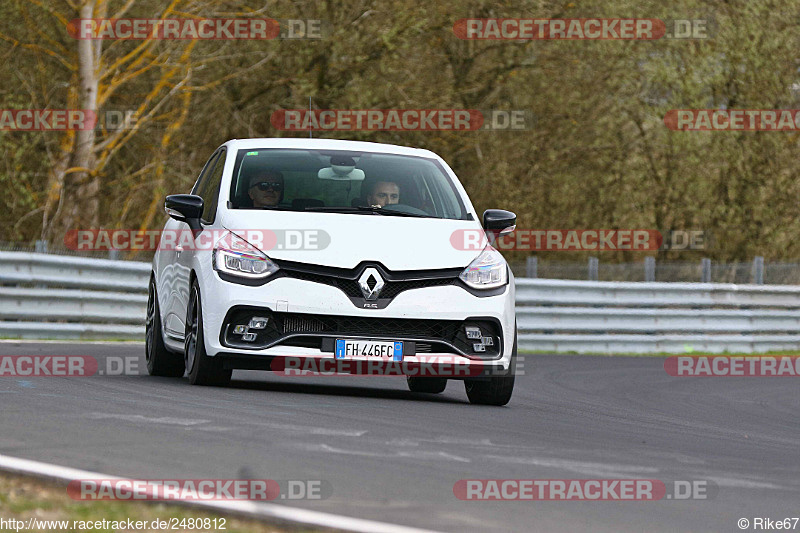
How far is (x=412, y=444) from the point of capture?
285 inches

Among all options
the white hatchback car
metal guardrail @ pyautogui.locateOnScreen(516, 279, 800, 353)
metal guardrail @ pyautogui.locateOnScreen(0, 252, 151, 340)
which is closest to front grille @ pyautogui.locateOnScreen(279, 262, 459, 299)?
the white hatchback car

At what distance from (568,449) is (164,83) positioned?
1800cm

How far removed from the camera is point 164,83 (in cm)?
2445

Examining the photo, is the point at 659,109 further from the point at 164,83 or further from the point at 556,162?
the point at 164,83

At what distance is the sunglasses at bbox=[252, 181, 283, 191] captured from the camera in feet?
34.1

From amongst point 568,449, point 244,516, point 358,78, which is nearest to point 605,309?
point 358,78

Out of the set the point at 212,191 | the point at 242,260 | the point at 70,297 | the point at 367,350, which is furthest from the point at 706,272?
the point at 242,260

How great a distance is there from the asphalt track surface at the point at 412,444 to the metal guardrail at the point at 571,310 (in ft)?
19.4

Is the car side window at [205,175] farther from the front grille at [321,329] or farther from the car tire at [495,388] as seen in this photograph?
the car tire at [495,388]

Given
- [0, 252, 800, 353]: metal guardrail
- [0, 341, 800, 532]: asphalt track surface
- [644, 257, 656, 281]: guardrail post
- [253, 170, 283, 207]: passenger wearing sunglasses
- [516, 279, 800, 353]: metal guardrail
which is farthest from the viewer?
[644, 257, 656, 281]: guardrail post

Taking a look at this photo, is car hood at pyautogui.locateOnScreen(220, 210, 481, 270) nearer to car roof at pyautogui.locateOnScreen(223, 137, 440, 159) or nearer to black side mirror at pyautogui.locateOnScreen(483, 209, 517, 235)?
black side mirror at pyautogui.locateOnScreen(483, 209, 517, 235)

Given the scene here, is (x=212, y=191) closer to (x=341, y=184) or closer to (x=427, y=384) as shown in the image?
(x=341, y=184)

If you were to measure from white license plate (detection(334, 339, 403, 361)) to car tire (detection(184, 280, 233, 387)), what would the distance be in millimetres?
828

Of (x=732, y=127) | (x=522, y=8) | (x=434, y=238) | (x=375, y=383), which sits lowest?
(x=375, y=383)
